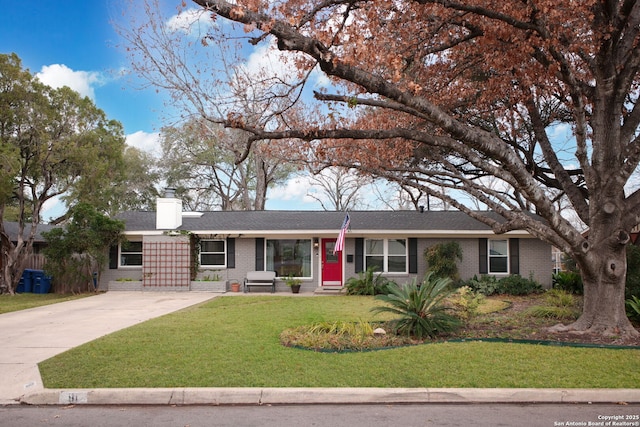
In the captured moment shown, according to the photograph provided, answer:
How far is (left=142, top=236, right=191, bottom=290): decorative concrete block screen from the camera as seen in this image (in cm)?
1989

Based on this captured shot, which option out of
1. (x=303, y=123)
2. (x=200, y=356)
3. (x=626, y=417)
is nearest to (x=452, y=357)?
(x=626, y=417)

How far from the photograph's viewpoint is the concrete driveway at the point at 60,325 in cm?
713

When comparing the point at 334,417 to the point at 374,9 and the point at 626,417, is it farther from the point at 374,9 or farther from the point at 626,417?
the point at 374,9

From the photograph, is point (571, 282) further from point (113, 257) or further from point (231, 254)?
point (113, 257)

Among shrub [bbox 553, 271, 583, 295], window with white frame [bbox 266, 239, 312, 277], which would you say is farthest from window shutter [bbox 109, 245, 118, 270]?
shrub [bbox 553, 271, 583, 295]

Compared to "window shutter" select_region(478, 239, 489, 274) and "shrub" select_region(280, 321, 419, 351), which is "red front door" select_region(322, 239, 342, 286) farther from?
"shrub" select_region(280, 321, 419, 351)

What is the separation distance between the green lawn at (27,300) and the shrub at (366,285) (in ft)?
33.2

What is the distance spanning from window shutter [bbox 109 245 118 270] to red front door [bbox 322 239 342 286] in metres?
8.79

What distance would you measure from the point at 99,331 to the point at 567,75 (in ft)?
35.9

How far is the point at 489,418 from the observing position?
5555 millimetres

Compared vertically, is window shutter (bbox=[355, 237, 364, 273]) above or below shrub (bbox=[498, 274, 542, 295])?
above

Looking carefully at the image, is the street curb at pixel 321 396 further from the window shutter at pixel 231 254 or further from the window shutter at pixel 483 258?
the window shutter at pixel 231 254

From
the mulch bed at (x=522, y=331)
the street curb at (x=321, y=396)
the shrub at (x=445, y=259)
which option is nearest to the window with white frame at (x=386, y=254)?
the shrub at (x=445, y=259)

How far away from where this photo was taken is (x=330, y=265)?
20500 millimetres
